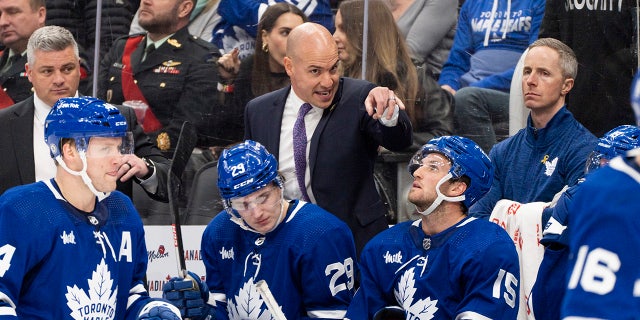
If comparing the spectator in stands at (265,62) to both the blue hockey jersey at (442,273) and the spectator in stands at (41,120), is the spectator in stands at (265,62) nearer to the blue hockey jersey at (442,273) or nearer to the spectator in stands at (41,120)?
the spectator in stands at (41,120)

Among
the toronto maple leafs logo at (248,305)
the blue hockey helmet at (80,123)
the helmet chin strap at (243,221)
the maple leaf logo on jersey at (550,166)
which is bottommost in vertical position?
the toronto maple leafs logo at (248,305)

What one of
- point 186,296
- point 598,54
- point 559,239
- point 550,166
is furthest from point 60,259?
point 598,54

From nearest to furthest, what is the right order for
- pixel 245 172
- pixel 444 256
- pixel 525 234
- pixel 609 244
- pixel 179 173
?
pixel 609 244
pixel 444 256
pixel 245 172
pixel 525 234
pixel 179 173

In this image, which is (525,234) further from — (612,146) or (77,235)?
(77,235)

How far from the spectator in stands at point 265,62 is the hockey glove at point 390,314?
2008 millimetres

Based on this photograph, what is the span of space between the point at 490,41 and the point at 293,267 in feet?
5.88

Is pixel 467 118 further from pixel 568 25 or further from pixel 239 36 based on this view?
pixel 239 36

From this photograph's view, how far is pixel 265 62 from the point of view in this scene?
5.14m

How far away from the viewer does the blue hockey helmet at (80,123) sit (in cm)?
325

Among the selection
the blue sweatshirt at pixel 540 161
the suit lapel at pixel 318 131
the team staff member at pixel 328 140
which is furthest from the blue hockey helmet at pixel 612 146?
the suit lapel at pixel 318 131

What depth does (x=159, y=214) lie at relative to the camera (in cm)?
510

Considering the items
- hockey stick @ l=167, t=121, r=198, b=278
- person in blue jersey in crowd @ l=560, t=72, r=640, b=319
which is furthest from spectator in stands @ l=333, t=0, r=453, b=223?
person in blue jersey in crowd @ l=560, t=72, r=640, b=319

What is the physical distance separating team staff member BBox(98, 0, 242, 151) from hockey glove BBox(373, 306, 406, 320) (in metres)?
2.05

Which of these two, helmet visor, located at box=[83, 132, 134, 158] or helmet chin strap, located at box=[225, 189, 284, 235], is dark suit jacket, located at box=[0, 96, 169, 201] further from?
helmet visor, located at box=[83, 132, 134, 158]
